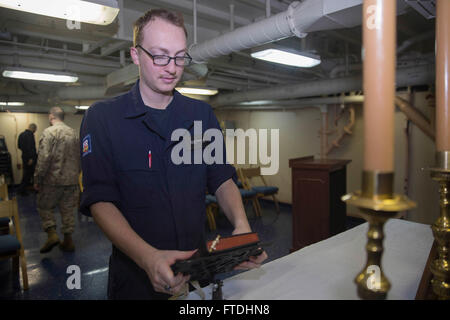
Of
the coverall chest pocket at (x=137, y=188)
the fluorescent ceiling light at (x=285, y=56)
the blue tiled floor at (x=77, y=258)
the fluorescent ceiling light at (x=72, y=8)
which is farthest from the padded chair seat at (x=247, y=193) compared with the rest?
the coverall chest pocket at (x=137, y=188)

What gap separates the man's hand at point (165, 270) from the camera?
25.9 inches

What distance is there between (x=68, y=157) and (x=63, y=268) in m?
1.41

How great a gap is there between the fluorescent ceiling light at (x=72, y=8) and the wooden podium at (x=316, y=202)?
2808mm

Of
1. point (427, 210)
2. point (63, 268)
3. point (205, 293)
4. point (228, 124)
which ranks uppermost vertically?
point (228, 124)

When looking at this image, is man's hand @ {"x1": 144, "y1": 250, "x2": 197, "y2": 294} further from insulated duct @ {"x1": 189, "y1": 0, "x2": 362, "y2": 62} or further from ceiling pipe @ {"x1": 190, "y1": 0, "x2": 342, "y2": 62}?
ceiling pipe @ {"x1": 190, "y1": 0, "x2": 342, "y2": 62}

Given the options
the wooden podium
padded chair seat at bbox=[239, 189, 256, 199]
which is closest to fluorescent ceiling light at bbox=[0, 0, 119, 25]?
the wooden podium

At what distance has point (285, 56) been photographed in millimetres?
3143

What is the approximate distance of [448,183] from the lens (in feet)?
2.22

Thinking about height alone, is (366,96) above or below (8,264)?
above

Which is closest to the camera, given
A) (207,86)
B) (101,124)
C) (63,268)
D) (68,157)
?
(101,124)

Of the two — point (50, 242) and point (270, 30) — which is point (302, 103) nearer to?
point (270, 30)

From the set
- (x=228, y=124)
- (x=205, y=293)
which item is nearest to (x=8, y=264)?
(x=205, y=293)

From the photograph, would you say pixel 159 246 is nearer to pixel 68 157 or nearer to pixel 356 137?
pixel 68 157
